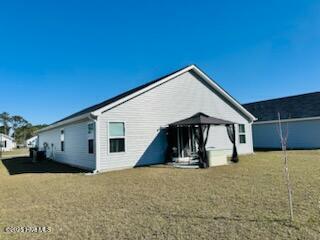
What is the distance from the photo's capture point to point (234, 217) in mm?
4680

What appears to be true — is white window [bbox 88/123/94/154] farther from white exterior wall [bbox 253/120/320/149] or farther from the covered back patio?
white exterior wall [bbox 253/120/320/149]

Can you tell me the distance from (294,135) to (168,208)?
69.6 feet

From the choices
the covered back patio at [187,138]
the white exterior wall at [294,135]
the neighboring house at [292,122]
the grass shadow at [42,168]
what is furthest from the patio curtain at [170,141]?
the white exterior wall at [294,135]

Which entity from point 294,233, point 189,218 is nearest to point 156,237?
point 189,218

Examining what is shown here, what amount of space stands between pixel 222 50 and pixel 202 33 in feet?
6.97

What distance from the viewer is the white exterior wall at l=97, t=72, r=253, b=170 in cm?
1205

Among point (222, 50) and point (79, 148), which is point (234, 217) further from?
point (222, 50)

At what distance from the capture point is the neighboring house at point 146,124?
11.9 meters

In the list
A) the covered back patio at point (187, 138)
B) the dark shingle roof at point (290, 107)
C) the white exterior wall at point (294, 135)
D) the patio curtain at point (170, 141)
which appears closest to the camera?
the covered back patio at point (187, 138)

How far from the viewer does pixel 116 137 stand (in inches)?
476

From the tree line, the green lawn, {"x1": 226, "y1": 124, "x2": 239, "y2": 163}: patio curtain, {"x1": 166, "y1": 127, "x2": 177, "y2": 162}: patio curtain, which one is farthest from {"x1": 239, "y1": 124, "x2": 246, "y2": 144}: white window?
the tree line

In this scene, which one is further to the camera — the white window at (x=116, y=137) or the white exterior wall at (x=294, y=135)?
the white exterior wall at (x=294, y=135)

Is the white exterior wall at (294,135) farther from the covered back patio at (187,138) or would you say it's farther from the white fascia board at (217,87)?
the covered back patio at (187,138)

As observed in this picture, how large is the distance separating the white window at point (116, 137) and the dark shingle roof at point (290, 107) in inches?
616
